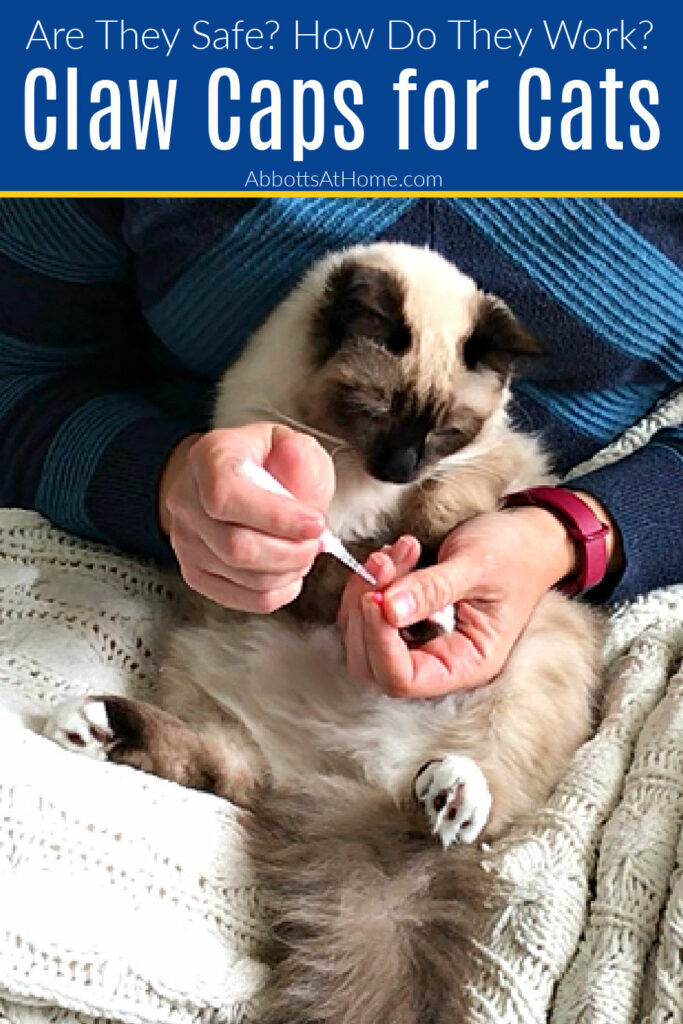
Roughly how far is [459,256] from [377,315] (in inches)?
4.9

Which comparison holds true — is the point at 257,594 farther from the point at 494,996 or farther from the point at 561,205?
the point at 561,205

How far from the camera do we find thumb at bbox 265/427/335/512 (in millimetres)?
1021

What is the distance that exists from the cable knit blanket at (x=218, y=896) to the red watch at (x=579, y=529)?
0.20 m

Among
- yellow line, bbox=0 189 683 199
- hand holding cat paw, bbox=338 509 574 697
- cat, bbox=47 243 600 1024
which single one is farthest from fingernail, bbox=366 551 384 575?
yellow line, bbox=0 189 683 199

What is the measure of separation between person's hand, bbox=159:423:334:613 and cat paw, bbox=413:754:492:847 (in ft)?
0.68

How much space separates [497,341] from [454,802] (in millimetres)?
474

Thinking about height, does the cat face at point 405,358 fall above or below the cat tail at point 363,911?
above

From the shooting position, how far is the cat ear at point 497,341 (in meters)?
1.24

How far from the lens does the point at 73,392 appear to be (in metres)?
1.35

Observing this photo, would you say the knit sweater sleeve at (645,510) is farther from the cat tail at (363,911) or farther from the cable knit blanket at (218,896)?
the cat tail at (363,911)

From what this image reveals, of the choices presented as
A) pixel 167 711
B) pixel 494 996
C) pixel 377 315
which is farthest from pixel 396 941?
pixel 377 315

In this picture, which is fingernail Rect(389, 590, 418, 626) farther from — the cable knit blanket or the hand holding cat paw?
the cable knit blanket

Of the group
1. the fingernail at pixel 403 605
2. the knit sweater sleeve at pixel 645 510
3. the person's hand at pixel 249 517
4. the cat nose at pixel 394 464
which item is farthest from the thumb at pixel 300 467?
the knit sweater sleeve at pixel 645 510

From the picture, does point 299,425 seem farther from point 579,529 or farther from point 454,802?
point 454,802
